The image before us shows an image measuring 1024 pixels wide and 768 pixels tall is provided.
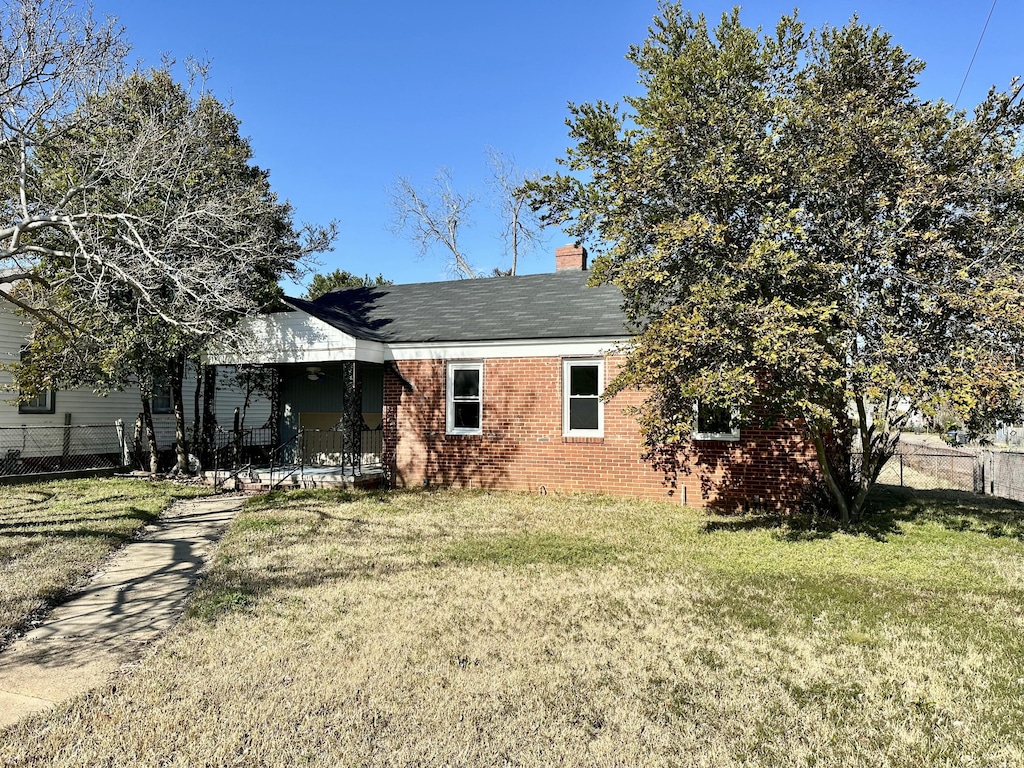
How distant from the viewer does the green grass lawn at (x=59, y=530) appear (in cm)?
601

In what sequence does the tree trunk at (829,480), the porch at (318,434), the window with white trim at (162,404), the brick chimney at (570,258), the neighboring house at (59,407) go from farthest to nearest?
1. the window with white trim at (162,404)
2. the brick chimney at (570,258)
3. the neighboring house at (59,407)
4. the porch at (318,434)
5. the tree trunk at (829,480)

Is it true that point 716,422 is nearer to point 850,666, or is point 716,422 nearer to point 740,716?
point 850,666

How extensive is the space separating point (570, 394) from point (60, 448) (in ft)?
43.6

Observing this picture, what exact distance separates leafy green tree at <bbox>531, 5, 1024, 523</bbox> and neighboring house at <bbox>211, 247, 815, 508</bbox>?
110 inches

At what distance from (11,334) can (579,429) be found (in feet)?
46.2

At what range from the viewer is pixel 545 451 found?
1260cm

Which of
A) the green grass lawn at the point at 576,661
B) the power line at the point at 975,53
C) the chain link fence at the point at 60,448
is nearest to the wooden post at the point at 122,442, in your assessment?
the chain link fence at the point at 60,448

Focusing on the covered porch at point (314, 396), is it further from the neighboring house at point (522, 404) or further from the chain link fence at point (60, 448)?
the chain link fence at point (60, 448)

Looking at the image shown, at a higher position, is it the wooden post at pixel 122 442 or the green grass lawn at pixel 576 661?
the wooden post at pixel 122 442

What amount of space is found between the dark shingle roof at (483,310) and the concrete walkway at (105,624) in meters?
6.20

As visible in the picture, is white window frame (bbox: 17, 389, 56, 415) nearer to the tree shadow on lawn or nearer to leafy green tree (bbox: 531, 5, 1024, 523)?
leafy green tree (bbox: 531, 5, 1024, 523)

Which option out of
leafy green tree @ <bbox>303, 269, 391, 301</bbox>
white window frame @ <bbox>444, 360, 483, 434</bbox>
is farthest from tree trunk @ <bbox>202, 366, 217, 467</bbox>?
leafy green tree @ <bbox>303, 269, 391, 301</bbox>

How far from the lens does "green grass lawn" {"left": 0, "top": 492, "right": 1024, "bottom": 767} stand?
347cm

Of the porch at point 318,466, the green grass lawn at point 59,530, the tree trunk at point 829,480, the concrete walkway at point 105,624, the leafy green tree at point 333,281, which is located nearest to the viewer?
the concrete walkway at point 105,624
